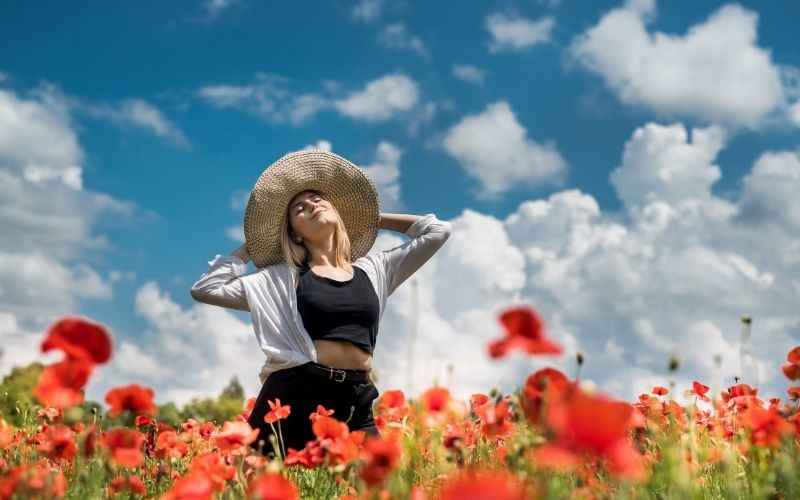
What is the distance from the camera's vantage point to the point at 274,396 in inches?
173

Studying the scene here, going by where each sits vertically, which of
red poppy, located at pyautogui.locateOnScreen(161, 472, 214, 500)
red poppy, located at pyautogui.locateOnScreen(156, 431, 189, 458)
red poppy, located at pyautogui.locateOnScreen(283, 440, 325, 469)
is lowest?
red poppy, located at pyautogui.locateOnScreen(161, 472, 214, 500)

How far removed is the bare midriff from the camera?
4.38 metres

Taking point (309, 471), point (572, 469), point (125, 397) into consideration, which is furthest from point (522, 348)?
point (309, 471)

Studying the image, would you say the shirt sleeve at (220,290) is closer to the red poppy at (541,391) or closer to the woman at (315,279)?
the woman at (315,279)

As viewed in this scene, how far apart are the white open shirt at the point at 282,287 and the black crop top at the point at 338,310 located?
64 millimetres

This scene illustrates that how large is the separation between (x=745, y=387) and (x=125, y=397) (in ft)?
9.41

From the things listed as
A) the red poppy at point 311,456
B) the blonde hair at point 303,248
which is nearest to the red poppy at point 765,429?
the red poppy at point 311,456

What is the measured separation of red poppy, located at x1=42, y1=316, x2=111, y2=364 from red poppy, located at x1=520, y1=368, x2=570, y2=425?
40.9 inches

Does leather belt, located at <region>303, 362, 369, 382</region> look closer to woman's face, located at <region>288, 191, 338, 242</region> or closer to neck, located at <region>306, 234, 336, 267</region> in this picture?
neck, located at <region>306, 234, 336, 267</region>

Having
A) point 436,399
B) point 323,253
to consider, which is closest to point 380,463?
point 436,399

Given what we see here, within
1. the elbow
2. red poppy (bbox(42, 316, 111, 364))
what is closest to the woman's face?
the elbow

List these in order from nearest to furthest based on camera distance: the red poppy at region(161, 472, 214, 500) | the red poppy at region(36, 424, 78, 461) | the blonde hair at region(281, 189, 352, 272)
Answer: the red poppy at region(161, 472, 214, 500), the red poppy at region(36, 424, 78, 461), the blonde hair at region(281, 189, 352, 272)

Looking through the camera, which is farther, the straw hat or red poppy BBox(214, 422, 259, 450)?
the straw hat

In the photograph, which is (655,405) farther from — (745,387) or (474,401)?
(474,401)
